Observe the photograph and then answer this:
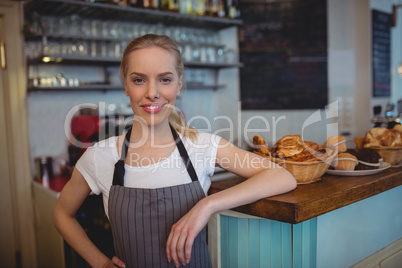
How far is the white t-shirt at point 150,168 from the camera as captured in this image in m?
1.36

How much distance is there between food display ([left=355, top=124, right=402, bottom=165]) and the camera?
1.68 meters

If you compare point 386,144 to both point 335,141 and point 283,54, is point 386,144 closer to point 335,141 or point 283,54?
point 335,141

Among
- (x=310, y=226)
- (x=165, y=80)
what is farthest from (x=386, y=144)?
(x=165, y=80)

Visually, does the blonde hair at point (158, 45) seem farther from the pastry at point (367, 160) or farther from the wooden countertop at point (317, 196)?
the pastry at point (367, 160)

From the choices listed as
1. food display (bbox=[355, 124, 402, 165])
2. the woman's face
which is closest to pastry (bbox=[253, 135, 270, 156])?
the woman's face

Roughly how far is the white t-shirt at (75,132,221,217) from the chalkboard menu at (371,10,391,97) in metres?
3.28

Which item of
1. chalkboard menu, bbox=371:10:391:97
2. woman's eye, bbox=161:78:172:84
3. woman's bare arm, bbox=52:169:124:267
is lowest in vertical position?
woman's bare arm, bbox=52:169:124:267

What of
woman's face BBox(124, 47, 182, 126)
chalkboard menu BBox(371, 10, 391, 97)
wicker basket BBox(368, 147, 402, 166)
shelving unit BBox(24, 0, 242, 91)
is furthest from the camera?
chalkboard menu BBox(371, 10, 391, 97)

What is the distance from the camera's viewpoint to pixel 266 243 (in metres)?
1.31

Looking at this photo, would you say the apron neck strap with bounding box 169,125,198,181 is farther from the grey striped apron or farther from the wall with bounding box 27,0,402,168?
the wall with bounding box 27,0,402,168

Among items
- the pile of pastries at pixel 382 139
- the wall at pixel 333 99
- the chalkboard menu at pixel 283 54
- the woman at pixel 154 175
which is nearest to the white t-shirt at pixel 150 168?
the woman at pixel 154 175

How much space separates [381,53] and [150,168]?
3713mm

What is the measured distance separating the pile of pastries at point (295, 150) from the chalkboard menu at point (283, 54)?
2628mm

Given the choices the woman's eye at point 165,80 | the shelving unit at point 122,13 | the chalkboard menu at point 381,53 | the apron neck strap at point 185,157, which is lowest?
the apron neck strap at point 185,157
